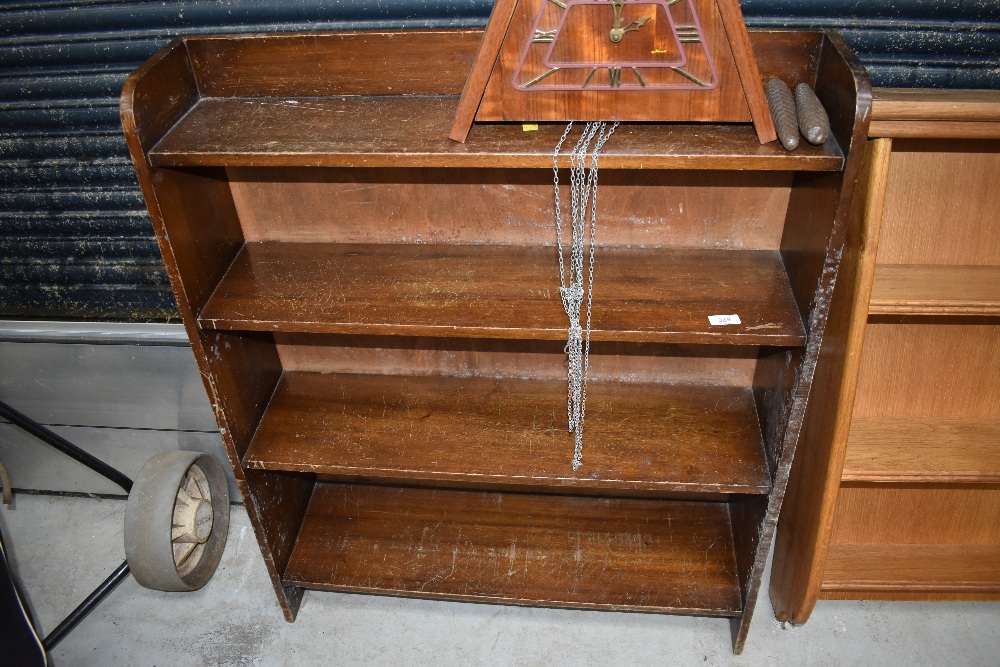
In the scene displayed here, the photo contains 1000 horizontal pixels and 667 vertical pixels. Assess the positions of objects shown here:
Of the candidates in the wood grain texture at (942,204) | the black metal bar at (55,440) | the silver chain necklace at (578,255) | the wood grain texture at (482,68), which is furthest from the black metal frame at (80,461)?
the wood grain texture at (942,204)

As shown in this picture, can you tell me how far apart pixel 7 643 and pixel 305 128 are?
4.69ft

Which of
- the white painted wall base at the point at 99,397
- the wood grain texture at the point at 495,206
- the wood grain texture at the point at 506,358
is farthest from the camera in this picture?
the white painted wall base at the point at 99,397

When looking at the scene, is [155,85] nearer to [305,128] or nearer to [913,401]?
[305,128]

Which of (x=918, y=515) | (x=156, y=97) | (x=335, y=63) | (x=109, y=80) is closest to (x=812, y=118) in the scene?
(x=335, y=63)

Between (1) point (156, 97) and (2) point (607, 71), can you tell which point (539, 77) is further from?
(1) point (156, 97)

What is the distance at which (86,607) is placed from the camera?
→ 228 cm

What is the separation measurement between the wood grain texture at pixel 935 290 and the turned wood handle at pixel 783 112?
47cm

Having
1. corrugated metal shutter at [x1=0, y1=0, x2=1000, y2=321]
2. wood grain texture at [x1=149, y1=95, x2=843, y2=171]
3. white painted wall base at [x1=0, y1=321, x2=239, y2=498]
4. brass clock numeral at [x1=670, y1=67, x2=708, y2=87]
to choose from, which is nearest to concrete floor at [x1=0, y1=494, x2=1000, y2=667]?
white painted wall base at [x1=0, y1=321, x2=239, y2=498]

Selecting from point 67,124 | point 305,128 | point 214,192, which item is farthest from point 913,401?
point 67,124

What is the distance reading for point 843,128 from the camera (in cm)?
142

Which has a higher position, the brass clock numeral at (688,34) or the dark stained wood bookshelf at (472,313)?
the brass clock numeral at (688,34)

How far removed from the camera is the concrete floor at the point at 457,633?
220 cm

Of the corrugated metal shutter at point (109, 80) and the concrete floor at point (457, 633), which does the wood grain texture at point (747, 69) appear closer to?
the corrugated metal shutter at point (109, 80)

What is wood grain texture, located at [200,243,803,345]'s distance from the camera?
5.49ft
